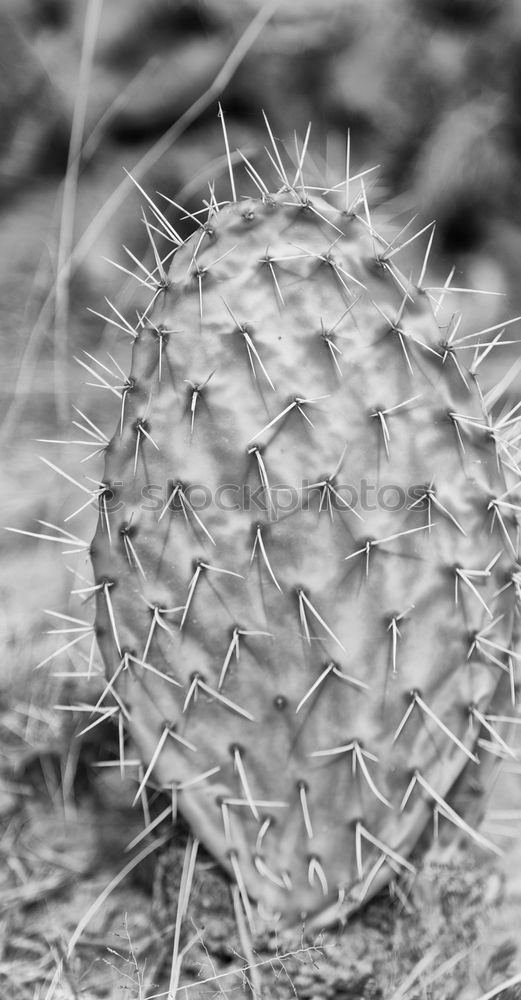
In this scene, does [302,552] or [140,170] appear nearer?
[302,552]

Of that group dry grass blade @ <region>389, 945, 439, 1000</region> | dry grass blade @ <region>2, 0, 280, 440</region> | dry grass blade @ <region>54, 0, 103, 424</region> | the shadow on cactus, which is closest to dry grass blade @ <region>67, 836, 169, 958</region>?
the shadow on cactus

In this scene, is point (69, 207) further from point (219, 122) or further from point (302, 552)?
point (302, 552)

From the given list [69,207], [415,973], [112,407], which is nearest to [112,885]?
[415,973]

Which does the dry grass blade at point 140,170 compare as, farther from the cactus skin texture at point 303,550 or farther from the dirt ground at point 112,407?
the cactus skin texture at point 303,550

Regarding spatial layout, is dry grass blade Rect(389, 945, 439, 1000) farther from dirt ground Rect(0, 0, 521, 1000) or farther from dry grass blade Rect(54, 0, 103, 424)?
dry grass blade Rect(54, 0, 103, 424)

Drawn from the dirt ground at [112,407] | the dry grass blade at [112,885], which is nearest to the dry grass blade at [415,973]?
the dirt ground at [112,407]

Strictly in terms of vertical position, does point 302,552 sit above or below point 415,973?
above

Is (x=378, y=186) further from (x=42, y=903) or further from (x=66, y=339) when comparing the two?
(x=42, y=903)

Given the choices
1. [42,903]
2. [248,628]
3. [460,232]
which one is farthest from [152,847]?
[460,232]
